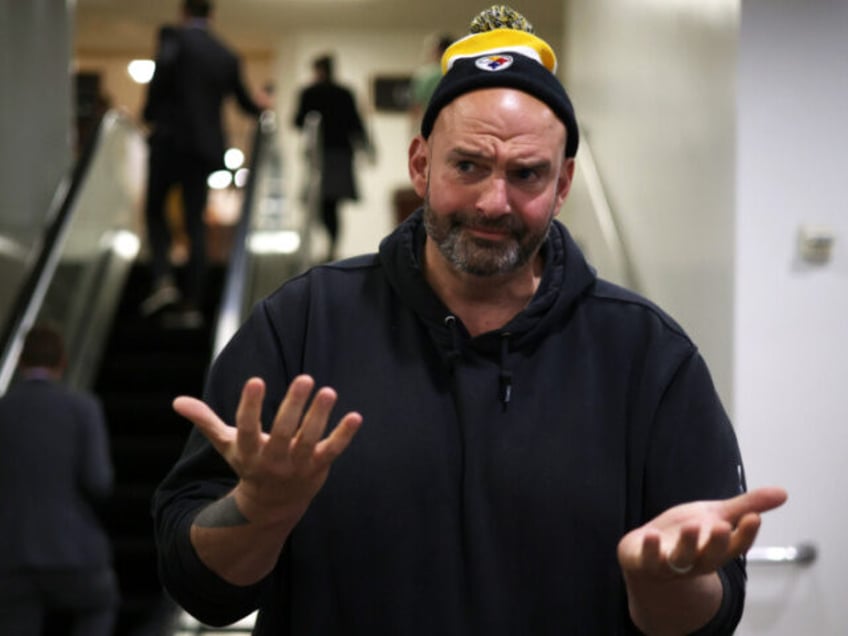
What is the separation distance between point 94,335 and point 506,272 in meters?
6.42

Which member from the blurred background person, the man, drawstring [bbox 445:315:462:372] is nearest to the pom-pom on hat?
the man

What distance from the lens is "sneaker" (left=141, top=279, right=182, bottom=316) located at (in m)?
8.88

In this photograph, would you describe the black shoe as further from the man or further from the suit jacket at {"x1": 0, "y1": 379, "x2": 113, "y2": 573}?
the man

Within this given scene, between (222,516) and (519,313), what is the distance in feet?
1.71

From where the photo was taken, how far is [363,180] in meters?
16.6

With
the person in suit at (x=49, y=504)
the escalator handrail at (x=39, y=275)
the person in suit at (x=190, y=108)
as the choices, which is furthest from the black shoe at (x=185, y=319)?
the person in suit at (x=49, y=504)

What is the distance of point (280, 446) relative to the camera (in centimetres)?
179

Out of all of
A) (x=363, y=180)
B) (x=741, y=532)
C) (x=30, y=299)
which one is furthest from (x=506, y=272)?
(x=363, y=180)

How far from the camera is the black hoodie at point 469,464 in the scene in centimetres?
199

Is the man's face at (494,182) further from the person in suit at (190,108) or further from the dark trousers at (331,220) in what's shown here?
the dark trousers at (331,220)

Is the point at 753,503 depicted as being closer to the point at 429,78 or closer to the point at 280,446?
the point at 280,446

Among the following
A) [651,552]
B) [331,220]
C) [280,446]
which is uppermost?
[280,446]

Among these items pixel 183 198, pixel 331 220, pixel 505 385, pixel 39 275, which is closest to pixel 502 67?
pixel 505 385

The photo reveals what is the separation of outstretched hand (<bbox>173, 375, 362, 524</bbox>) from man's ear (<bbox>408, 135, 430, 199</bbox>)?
0.50 meters
